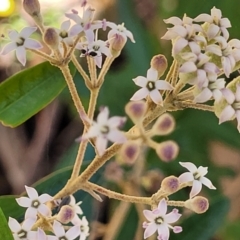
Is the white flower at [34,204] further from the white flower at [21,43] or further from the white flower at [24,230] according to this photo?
the white flower at [21,43]

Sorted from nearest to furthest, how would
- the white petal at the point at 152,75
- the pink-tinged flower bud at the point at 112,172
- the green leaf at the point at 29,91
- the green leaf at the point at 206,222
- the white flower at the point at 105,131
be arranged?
1. the white flower at the point at 105,131
2. the white petal at the point at 152,75
3. the green leaf at the point at 29,91
4. the pink-tinged flower bud at the point at 112,172
5. the green leaf at the point at 206,222

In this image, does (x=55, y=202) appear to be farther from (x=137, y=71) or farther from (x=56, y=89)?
(x=137, y=71)

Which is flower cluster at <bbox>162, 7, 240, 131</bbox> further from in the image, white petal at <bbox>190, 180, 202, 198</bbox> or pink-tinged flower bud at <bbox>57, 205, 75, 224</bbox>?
pink-tinged flower bud at <bbox>57, 205, 75, 224</bbox>

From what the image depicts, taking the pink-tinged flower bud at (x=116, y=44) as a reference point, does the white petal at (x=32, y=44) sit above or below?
above

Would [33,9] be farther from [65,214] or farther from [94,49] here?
[65,214]

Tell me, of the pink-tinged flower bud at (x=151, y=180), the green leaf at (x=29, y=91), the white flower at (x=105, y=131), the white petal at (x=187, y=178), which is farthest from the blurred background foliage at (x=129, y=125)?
the white flower at (x=105, y=131)

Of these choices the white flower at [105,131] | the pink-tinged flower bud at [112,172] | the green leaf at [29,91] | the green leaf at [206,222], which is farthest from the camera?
the green leaf at [206,222]
